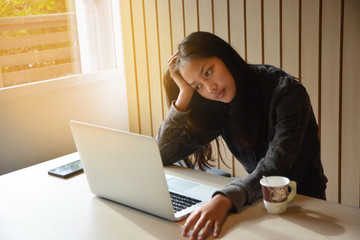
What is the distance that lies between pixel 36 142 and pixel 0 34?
682 mm

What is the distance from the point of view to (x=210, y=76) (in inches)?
62.7

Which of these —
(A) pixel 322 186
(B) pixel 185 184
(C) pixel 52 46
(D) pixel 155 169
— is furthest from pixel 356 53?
(C) pixel 52 46

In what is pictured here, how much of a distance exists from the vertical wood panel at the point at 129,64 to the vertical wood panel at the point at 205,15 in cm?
63

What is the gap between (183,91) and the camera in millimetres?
1774

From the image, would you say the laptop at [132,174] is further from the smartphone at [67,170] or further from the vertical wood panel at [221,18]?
the vertical wood panel at [221,18]

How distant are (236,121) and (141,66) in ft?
5.41

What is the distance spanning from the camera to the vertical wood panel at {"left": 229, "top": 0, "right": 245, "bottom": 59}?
8.63 ft

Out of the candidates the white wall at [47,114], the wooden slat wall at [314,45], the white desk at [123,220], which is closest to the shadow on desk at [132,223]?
the white desk at [123,220]

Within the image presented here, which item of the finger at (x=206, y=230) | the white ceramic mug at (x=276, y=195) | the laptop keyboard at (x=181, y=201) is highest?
the white ceramic mug at (x=276, y=195)

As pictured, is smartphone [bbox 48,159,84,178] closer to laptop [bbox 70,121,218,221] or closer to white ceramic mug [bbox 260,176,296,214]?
laptop [bbox 70,121,218,221]

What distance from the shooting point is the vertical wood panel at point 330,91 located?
2297 millimetres

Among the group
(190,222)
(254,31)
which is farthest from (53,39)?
(190,222)

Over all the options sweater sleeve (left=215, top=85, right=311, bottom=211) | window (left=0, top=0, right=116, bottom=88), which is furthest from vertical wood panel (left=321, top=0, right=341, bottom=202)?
window (left=0, top=0, right=116, bottom=88)

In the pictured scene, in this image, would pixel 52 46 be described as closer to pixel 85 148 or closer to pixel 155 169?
pixel 85 148
